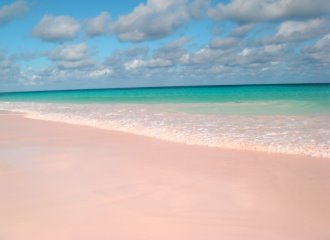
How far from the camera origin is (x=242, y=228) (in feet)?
12.5

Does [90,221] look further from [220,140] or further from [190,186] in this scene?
[220,140]

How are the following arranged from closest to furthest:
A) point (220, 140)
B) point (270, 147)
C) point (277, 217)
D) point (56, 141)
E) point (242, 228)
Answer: point (242, 228)
point (277, 217)
point (270, 147)
point (220, 140)
point (56, 141)

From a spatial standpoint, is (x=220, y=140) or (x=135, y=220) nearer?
(x=135, y=220)

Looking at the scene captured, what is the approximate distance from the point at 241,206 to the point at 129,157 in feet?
12.0

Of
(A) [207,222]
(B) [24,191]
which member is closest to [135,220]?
(A) [207,222]

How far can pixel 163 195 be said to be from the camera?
4.94m

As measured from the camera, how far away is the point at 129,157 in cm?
759

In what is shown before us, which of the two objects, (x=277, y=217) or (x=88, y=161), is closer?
(x=277, y=217)

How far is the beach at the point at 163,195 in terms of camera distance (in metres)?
3.78

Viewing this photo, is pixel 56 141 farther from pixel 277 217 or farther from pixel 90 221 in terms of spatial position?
pixel 277 217

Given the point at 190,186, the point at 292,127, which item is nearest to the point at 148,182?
the point at 190,186

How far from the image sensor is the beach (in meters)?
3.78

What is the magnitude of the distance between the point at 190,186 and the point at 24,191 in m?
2.69

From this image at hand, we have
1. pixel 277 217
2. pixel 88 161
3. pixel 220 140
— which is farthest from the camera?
pixel 220 140
